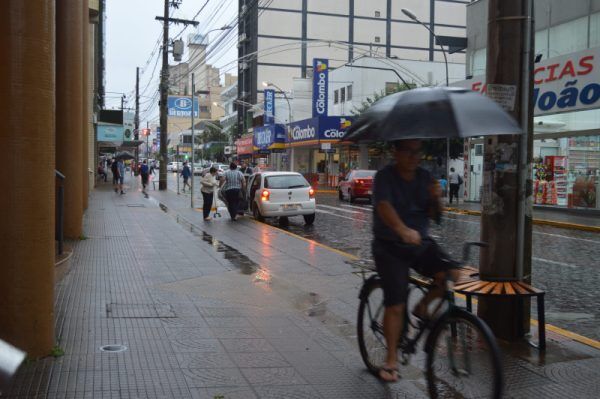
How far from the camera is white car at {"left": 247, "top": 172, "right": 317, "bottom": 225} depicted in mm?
18172

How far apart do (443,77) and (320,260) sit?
47.5m

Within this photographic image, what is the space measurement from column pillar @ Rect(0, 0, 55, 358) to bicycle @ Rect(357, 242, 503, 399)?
102 inches

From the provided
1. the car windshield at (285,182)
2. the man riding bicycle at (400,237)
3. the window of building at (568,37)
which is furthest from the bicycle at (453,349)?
the window of building at (568,37)

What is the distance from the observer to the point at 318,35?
80.8 meters

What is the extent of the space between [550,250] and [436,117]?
1009 cm

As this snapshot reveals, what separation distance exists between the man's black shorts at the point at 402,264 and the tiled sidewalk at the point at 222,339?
0.77 meters

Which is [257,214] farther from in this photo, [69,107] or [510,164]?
[510,164]

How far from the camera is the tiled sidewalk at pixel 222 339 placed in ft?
15.1

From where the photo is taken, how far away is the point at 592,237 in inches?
639

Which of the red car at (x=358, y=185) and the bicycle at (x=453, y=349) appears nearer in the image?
the bicycle at (x=453, y=349)

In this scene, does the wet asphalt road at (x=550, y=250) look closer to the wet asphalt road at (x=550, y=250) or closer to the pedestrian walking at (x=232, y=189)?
the wet asphalt road at (x=550, y=250)

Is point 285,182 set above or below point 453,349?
above

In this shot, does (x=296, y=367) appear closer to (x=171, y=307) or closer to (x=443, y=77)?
(x=171, y=307)

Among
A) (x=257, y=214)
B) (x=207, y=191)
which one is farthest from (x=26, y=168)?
(x=257, y=214)
